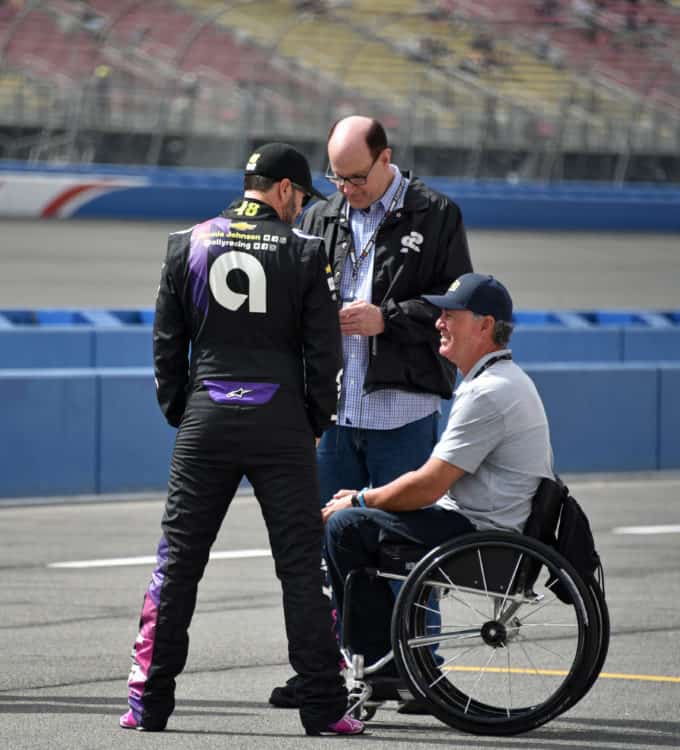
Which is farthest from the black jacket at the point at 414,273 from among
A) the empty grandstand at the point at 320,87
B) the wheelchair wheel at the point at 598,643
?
the empty grandstand at the point at 320,87

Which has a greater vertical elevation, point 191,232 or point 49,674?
point 191,232

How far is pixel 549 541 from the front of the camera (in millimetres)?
5375

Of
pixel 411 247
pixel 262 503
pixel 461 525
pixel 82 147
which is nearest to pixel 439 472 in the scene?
pixel 461 525

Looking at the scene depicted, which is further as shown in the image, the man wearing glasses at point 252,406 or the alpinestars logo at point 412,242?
the alpinestars logo at point 412,242

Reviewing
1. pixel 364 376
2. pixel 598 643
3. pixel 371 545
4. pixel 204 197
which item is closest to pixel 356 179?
pixel 364 376

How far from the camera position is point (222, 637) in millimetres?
7086

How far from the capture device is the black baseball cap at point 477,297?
5.41 meters

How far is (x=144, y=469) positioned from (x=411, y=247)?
570 centimetres

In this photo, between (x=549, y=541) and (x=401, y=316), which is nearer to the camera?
(x=549, y=541)

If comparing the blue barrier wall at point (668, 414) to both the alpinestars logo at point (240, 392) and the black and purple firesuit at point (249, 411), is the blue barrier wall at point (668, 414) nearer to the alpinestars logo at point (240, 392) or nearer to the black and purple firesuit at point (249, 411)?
the black and purple firesuit at point (249, 411)

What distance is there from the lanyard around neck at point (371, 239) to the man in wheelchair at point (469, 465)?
46 cm

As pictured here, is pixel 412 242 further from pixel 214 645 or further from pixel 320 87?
pixel 320 87

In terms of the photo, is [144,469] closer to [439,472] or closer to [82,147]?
[439,472]

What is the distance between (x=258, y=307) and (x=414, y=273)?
0.90 m
